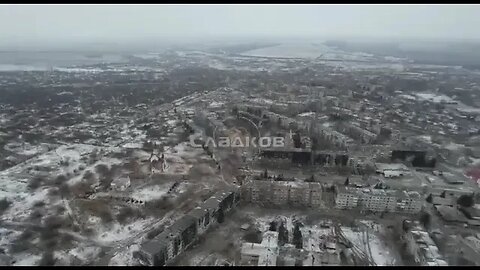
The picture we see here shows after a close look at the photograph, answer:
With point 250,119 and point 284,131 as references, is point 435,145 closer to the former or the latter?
point 284,131

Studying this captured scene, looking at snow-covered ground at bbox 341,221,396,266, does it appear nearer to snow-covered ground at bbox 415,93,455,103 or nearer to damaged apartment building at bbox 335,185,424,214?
damaged apartment building at bbox 335,185,424,214

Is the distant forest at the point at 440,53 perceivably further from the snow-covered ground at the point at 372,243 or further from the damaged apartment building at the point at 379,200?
the snow-covered ground at the point at 372,243

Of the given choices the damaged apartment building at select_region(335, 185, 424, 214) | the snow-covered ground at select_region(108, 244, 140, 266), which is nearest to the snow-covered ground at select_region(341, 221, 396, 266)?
the damaged apartment building at select_region(335, 185, 424, 214)

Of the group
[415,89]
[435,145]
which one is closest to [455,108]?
[415,89]

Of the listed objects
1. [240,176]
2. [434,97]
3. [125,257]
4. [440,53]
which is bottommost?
[125,257]

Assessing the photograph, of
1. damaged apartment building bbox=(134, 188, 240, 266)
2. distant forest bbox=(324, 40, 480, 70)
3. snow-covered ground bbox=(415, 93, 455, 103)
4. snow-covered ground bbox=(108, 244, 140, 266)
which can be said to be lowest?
snow-covered ground bbox=(108, 244, 140, 266)

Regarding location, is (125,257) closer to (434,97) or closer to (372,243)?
(372,243)

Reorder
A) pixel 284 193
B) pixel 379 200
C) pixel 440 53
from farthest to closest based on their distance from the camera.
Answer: pixel 440 53 → pixel 284 193 → pixel 379 200

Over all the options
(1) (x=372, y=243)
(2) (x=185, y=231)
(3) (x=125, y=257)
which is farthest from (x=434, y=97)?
(3) (x=125, y=257)
